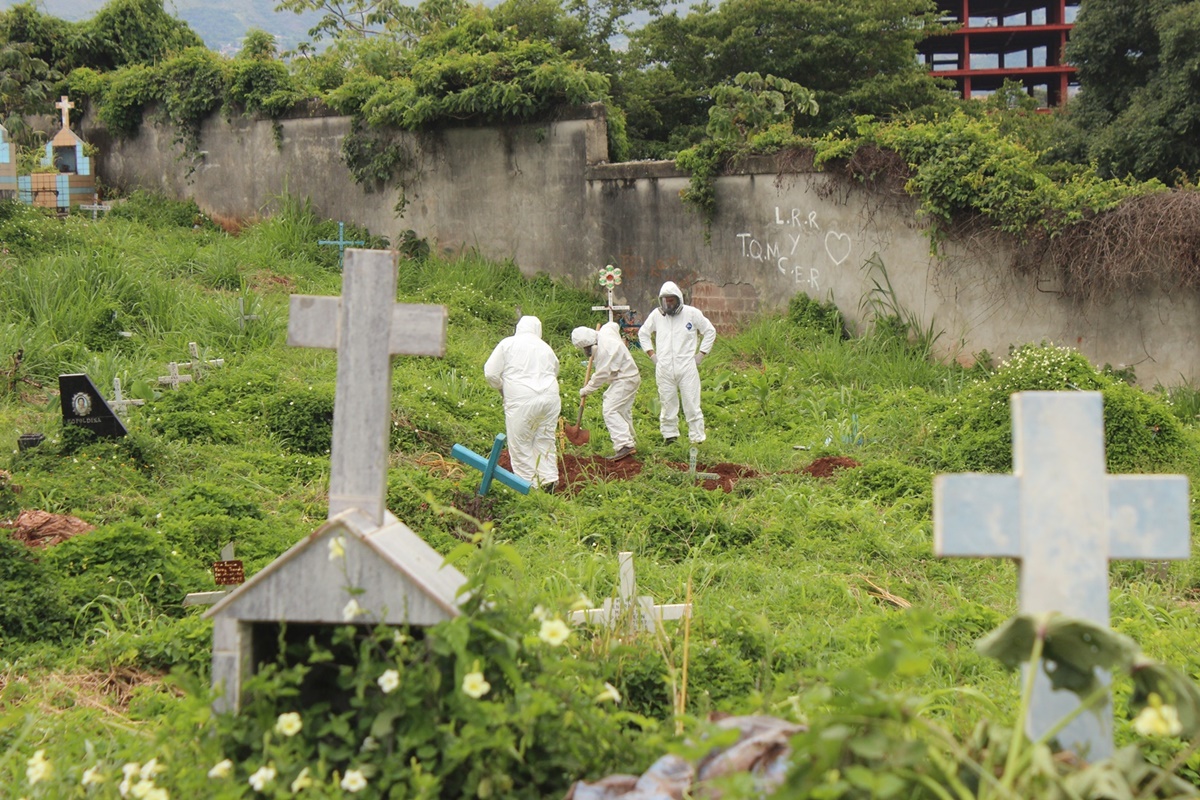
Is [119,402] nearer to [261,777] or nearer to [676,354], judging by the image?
[676,354]

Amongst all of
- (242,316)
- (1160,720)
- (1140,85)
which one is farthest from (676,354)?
(1140,85)

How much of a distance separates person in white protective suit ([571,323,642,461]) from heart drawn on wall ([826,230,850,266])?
449cm

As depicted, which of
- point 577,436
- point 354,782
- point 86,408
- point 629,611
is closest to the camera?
point 354,782

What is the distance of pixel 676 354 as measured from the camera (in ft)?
35.2

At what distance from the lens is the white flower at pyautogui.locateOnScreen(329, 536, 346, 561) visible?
2989mm

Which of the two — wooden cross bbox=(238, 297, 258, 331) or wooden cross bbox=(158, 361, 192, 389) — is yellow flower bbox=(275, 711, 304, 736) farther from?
wooden cross bbox=(238, 297, 258, 331)

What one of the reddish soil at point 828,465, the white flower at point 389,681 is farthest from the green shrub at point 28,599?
the reddish soil at point 828,465

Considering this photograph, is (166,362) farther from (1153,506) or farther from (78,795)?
(1153,506)

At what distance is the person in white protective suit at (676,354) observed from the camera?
10.7 meters

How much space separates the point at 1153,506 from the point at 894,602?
11.5ft

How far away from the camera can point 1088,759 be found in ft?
8.87

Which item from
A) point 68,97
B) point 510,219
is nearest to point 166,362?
point 510,219

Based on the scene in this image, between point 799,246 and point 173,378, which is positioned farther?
point 799,246

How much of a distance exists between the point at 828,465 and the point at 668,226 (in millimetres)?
6467
